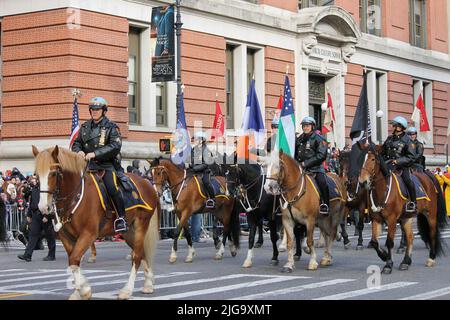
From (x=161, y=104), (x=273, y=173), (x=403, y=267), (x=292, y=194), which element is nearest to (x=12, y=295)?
(x=273, y=173)

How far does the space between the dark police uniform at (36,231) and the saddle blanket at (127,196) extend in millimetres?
6552

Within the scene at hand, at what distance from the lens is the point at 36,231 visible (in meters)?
19.1

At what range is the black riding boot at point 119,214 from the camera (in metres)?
12.1

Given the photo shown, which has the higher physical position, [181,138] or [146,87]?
[146,87]

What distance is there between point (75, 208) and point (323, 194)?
6.13 meters

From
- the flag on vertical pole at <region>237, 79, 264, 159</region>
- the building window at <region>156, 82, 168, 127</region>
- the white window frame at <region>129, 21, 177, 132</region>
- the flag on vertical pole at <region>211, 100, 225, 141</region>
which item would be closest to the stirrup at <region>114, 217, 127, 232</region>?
the flag on vertical pole at <region>237, 79, 264, 159</region>

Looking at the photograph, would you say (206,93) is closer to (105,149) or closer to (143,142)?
(143,142)

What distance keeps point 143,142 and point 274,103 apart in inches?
321

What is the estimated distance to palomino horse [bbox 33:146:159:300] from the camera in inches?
433

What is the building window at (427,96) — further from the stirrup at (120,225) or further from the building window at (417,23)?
the stirrup at (120,225)

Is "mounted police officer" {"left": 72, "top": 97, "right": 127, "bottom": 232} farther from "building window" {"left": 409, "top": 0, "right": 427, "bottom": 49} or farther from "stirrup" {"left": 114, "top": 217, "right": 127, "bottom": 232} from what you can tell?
"building window" {"left": 409, "top": 0, "right": 427, "bottom": 49}

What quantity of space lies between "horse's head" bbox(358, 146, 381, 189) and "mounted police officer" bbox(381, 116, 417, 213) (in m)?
0.56

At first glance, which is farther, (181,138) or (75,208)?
(181,138)

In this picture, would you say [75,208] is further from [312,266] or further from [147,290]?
[312,266]
